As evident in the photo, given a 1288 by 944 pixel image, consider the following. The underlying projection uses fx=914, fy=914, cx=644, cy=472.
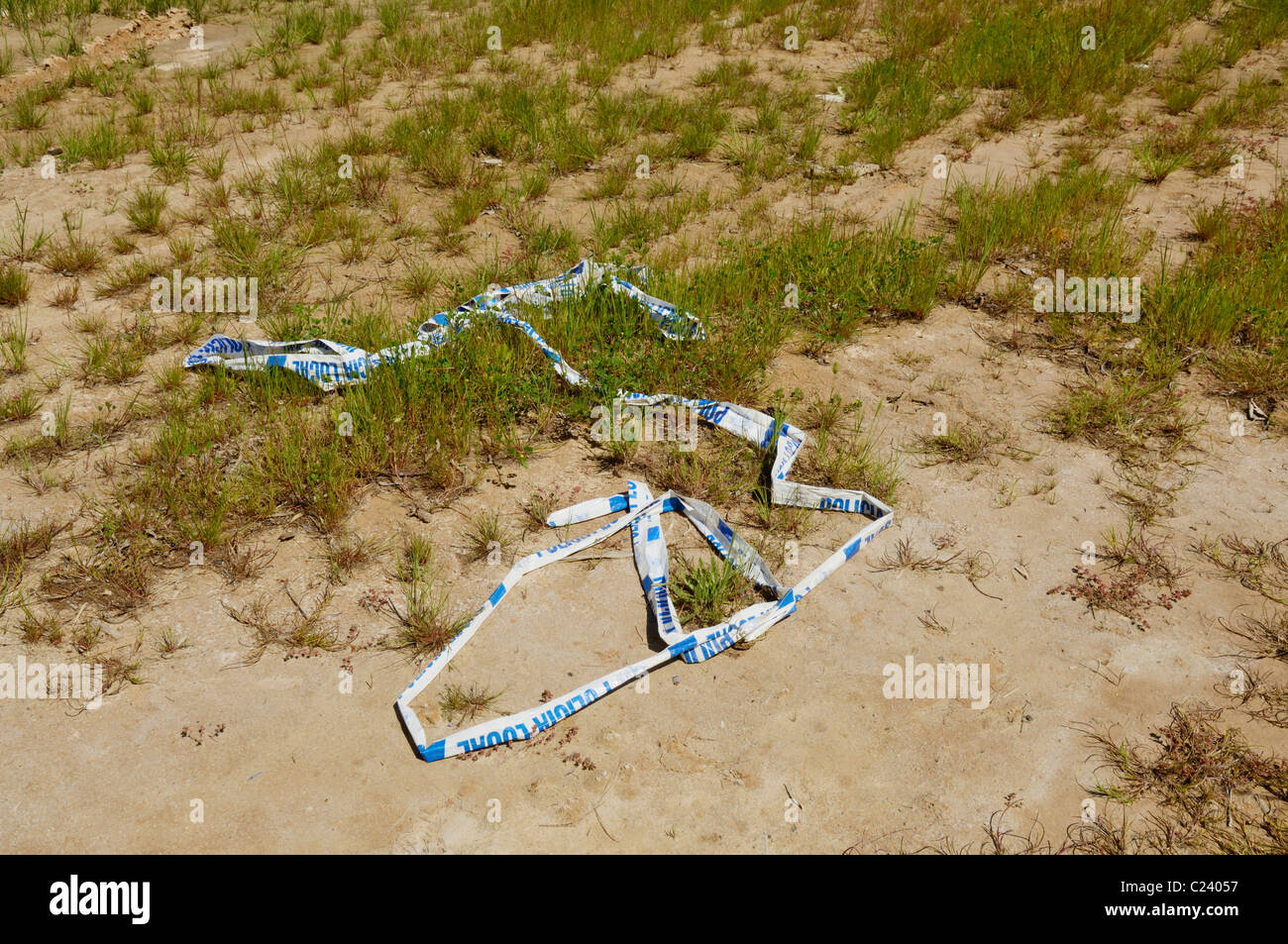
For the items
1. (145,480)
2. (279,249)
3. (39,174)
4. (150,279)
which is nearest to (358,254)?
(279,249)

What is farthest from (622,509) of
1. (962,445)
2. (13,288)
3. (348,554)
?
(13,288)

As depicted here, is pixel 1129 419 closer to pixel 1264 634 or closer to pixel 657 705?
pixel 1264 634

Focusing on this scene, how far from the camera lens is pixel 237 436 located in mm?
4316

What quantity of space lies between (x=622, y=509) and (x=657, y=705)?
1.06m

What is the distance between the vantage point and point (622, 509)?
407cm

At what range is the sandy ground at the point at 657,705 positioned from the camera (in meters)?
2.87

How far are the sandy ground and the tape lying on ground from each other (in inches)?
2.8

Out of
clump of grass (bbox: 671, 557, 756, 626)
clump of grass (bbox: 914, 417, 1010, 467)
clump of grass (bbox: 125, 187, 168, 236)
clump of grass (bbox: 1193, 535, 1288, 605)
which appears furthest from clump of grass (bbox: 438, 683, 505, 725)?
clump of grass (bbox: 125, 187, 168, 236)

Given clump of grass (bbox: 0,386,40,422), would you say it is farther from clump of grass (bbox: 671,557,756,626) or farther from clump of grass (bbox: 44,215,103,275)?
clump of grass (bbox: 671,557,756,626)

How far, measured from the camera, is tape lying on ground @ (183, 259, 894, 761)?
3.21 metres

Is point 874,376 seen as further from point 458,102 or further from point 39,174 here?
point 39,174

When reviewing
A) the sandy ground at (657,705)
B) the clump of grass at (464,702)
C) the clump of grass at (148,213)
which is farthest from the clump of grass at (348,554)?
the clump of grass at (148,213)

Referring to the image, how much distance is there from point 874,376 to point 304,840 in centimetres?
351

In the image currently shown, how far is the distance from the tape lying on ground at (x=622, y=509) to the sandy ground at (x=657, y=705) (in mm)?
71
